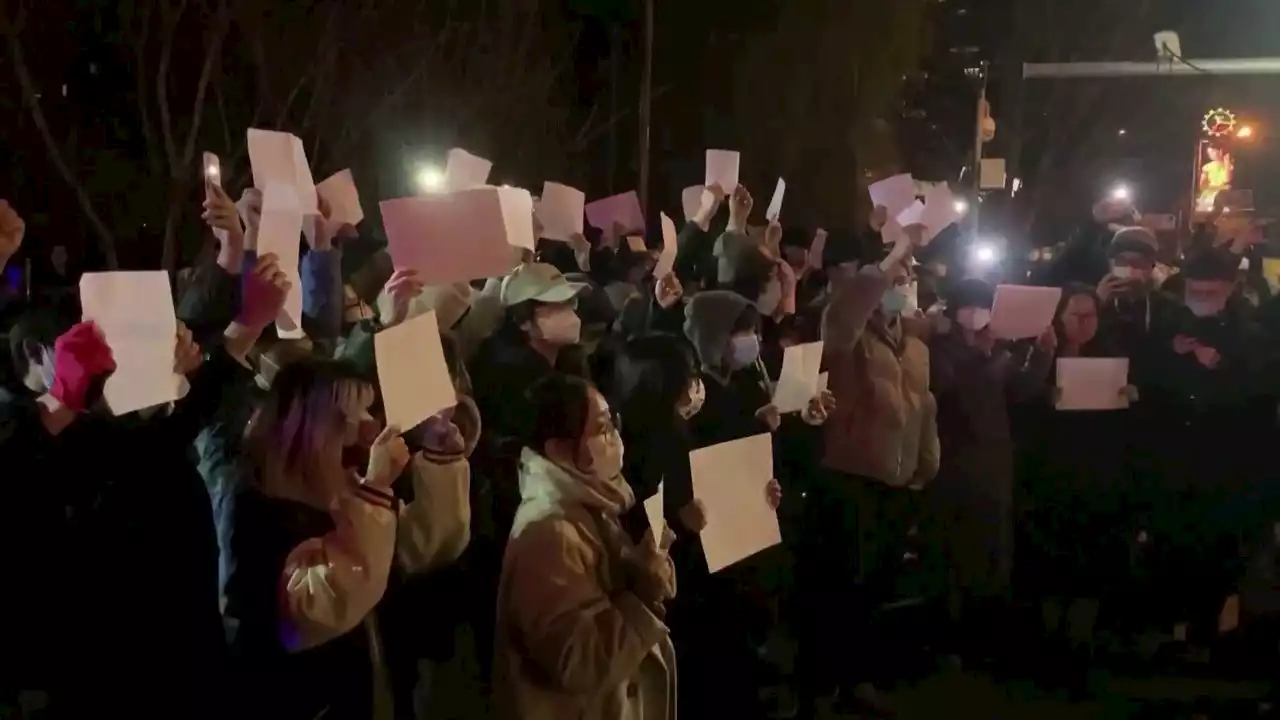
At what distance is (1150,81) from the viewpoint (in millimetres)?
24344

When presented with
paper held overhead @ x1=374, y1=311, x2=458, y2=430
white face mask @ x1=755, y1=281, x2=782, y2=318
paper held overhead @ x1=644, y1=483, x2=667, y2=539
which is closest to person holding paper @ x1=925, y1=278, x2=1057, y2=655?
white face mask @ x1=755, y1=281, x2=782, y2=318

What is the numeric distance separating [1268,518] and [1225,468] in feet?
1.15

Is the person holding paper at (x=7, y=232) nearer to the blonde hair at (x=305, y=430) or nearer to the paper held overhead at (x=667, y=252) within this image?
the blonde hair at (x=305, y=430)

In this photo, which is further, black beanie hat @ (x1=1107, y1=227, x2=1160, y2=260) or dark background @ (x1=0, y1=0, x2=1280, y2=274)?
dark background @ (x1=0, y1=0, x2=1280, y2=274)

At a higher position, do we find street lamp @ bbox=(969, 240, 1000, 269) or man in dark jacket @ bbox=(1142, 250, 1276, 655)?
street lamp @ bbox=(969, 240, 1000, 269)

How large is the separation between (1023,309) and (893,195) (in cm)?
88

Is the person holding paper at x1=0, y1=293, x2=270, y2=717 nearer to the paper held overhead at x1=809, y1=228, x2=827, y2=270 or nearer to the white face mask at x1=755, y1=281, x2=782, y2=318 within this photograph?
the white face mask at x1=755, y1=281, x2=782, y2=318

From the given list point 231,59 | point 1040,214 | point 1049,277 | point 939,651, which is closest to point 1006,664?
point 939,651

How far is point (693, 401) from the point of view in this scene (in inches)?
165

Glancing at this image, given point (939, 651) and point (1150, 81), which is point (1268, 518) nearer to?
point (939, 651)

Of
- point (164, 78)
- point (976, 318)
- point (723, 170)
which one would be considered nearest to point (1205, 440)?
point (976, 318)

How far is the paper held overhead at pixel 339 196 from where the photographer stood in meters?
4.20

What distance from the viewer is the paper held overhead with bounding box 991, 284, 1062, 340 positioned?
5.85 metres

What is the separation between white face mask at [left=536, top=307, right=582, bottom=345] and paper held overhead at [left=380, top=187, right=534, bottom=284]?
0.34 meters
